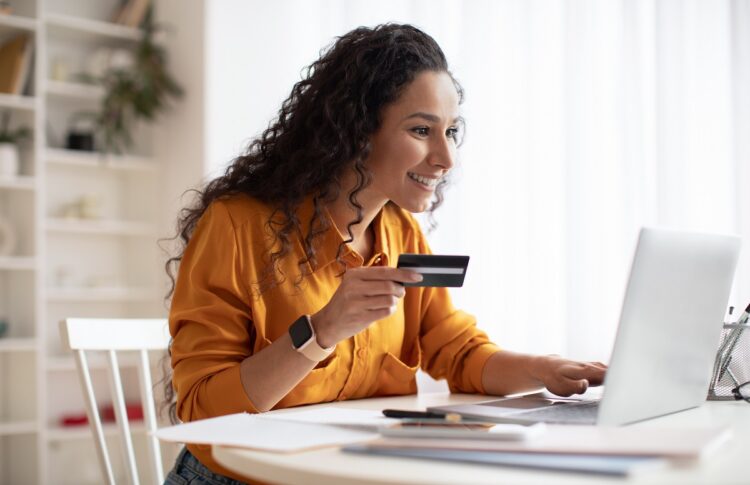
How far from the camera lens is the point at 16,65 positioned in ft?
11.6

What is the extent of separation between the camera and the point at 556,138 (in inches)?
107

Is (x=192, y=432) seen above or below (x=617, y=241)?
below

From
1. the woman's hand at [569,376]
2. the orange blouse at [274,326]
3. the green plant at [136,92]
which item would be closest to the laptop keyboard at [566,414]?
the woman's hand at [569,376]

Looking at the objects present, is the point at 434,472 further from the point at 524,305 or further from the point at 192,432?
the point at 524,305

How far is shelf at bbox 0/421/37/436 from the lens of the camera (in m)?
3.43

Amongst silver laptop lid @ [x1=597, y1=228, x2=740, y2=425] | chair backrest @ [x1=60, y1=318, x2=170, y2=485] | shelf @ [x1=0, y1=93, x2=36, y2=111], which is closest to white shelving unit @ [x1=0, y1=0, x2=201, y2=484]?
shelf @ [x1=0, y1=93, x2=36, y2=111]

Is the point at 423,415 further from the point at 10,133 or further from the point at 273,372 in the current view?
the point at 10,133

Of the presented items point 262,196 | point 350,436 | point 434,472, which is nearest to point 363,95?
point 262,196

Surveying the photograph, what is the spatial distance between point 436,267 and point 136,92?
286 centimetres

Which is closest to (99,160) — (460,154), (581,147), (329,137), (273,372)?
(460,154)

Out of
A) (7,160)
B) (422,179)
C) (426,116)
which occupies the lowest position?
(422,179)

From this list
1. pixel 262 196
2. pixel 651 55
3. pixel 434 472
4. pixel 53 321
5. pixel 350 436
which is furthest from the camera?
pixel 53 321

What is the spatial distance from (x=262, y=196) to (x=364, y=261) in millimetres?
236

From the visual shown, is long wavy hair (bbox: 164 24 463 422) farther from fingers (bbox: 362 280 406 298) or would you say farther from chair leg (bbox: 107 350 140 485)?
fingers (bbox: 362 280 406 298)
